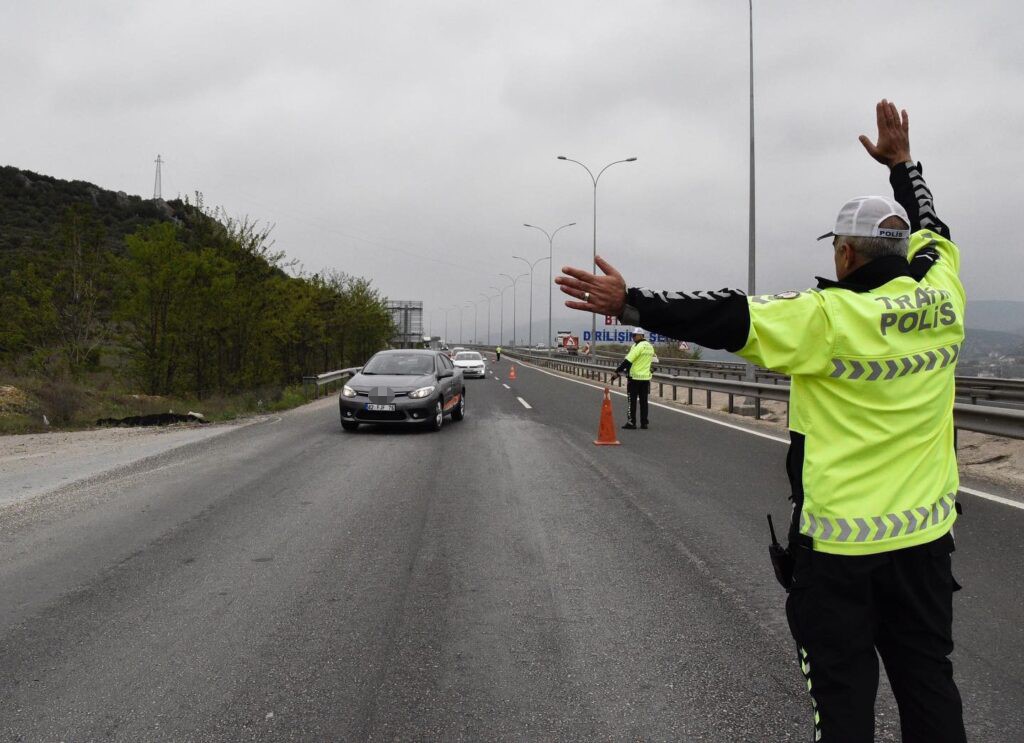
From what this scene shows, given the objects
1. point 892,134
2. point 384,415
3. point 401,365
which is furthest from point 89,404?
point 892,134

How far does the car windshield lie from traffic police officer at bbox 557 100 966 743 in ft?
41.2

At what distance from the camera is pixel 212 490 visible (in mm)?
8250

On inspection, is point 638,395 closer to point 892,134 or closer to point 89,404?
point 89,404

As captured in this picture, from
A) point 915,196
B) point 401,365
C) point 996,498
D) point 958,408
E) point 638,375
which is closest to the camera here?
point 915,196

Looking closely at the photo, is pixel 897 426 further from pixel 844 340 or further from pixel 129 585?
pixel 129 585

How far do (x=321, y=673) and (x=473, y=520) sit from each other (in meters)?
3.27

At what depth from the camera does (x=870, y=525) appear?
2141mm

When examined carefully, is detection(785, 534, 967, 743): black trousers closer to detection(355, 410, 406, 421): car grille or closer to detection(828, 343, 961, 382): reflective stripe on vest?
detection(828, 343, 961, 382): reflective stripe on vest

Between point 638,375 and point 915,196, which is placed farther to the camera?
point 638,375

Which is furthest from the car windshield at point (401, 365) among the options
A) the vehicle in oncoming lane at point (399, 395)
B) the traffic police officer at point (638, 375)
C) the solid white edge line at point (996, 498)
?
the solid white edge line at point (996, 498)

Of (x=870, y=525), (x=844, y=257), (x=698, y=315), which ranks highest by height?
(x=844, y=257)

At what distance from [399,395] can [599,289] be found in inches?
448

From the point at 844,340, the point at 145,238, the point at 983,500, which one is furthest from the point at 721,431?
the point at 145,238

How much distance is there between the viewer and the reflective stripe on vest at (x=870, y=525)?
2137mm
